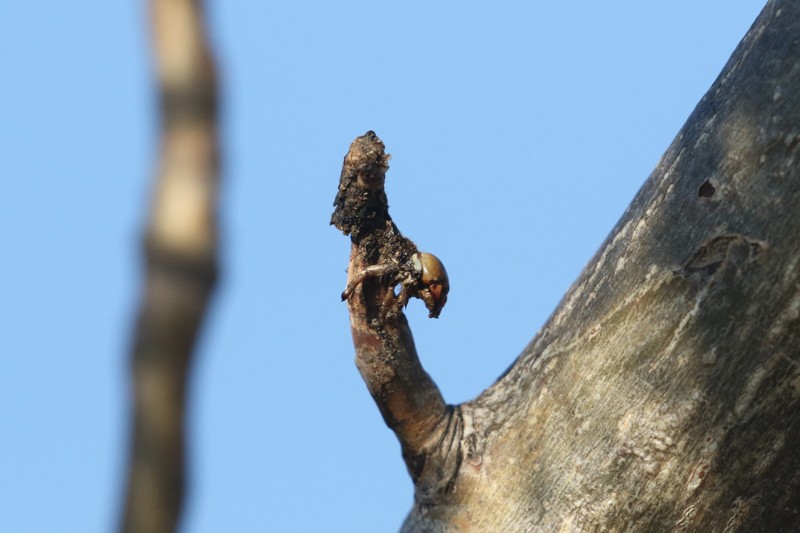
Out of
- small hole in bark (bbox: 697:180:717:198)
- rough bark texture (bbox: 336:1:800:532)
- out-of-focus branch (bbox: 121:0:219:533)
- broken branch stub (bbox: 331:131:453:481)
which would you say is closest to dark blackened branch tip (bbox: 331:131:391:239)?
broken branch stub (bbox: 331:131:453:481)

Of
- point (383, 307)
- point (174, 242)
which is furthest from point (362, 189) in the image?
point (174, 242)

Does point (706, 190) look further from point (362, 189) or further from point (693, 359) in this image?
point (362, 189)

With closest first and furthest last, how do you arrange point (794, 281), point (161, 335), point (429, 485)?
point (161, 335), point (794, 281), point (429, 485)

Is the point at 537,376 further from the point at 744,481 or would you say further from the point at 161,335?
the point at 161,335

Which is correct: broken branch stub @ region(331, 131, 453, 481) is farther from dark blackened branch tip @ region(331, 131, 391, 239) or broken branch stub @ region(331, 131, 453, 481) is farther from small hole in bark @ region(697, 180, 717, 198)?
small hole in bark @ region(697, 180, 717, 198)

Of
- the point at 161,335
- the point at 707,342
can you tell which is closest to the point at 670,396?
the point at 707,342

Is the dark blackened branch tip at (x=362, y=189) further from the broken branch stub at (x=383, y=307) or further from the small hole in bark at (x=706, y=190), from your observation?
the small hole in bark at (x=706, y=190)

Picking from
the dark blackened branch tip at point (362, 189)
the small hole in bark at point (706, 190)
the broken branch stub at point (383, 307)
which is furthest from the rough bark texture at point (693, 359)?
the dark blackened branch tip at point (362, 189)
